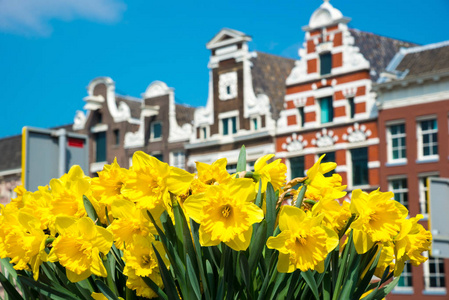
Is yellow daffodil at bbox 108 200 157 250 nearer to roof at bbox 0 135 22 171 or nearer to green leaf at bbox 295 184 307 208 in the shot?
green leaf at bbox 295 184 307 208

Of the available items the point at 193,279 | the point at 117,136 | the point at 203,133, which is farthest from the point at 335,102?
the point at 193,279

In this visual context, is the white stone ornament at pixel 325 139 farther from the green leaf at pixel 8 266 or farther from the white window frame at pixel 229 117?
the green leaf at pixel 8 266

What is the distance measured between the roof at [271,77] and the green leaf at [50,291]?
26505 mm

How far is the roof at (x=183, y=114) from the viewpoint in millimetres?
32438

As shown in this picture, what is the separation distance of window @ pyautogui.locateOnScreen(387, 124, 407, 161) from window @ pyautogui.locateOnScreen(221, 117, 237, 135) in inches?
262

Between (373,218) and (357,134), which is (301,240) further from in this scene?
(357,134)

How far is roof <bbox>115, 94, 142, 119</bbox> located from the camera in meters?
34.5

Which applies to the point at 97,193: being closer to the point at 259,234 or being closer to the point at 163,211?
the point at 163,211

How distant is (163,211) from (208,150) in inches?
1096

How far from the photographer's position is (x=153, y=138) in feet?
105

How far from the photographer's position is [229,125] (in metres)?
29.7

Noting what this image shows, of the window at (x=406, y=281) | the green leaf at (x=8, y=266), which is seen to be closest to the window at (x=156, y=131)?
the window at (x=406, y=281)

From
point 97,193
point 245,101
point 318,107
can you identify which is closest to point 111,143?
point 245,101

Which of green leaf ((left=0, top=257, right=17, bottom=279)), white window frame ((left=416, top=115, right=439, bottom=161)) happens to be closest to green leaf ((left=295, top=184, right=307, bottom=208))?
green leaf ((left=0, top=257, right=17, bottom=279))
